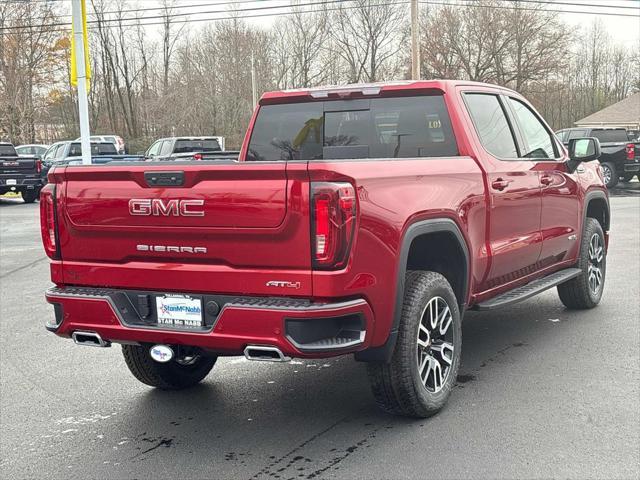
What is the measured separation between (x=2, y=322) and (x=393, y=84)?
4610 mm

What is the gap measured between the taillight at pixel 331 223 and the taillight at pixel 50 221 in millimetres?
1609

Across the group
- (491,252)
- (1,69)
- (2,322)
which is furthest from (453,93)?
(1,69)

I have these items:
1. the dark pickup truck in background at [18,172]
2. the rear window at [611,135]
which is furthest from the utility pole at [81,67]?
the rear window at [611,135]

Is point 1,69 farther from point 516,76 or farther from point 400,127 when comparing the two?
point 400,127

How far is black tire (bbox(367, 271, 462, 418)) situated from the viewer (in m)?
4.32

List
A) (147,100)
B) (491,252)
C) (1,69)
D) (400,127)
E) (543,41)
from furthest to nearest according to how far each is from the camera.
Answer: (147,100) < (543,41) < (1,69) < (400,127) < (491,252)

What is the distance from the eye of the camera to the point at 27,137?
172ft

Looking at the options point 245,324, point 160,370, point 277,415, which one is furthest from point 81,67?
point 245,324

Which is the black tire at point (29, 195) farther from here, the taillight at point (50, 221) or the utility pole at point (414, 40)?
the taillight at point (50, 221)

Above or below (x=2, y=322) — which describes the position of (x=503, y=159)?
above

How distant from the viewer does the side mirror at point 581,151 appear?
673 centimetres

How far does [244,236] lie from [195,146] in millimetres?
23147

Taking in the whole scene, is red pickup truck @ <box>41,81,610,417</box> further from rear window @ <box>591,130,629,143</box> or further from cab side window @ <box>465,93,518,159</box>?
rear window @ <box>591,130,629,143</box>

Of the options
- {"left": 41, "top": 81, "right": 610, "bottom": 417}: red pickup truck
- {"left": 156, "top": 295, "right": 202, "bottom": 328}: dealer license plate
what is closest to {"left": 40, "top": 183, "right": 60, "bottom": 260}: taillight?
{"left": 41, "top": 81, "right": 610, "bottom": 417}: red pickup truck
